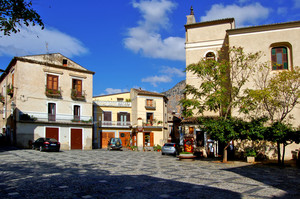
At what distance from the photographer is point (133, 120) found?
42781 mm

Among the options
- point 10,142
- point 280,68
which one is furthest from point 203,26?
point 10,142

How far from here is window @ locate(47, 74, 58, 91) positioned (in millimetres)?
32000

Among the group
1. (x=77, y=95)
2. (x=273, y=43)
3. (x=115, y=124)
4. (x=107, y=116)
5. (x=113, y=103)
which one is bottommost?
(x=115, y=124)

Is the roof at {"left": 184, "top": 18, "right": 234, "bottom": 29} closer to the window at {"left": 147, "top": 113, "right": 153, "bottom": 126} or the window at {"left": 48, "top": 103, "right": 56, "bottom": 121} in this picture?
the window at {"left": 48, "top": 103, "right": 56, "bottom": 121}

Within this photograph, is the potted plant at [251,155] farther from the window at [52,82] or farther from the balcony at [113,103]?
the balcony at [113,103]

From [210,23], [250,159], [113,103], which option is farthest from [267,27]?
[113,103]

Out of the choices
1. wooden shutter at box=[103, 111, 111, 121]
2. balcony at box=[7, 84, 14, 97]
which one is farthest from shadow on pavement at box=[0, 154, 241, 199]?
wooden shutter at box=[103, 111, 111, 121]

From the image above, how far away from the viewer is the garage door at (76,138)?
32.8 meters

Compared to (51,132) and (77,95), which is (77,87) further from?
(51,132)

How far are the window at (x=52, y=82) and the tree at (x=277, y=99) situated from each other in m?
22.7

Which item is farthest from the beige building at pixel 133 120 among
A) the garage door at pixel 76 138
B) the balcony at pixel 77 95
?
the balcony at pixel 77 95

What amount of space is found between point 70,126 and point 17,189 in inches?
983

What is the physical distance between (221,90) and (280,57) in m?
6.83

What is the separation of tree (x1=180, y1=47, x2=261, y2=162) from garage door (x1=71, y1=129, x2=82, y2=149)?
18.0 m
